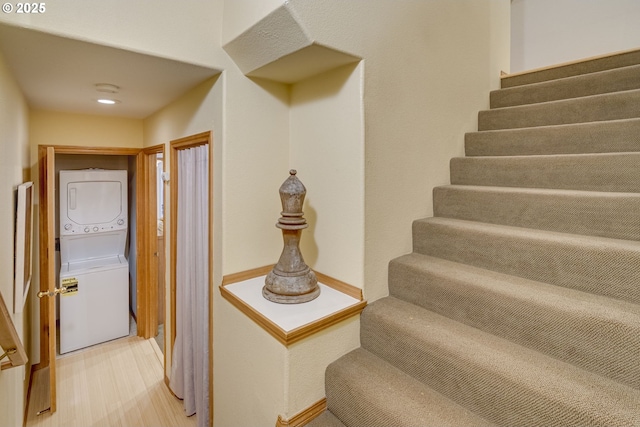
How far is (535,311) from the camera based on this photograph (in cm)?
111

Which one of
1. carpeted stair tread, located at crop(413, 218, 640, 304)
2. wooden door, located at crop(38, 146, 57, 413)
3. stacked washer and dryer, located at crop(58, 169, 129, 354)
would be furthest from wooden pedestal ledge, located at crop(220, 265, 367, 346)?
stacked washer and dryer, located at crop(58, 169, 129, 354)

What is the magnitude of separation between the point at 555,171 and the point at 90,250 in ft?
13.4

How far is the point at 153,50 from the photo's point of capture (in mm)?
1395

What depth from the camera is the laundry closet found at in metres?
3.06

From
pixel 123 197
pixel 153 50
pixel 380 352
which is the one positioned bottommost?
pixel 380 352

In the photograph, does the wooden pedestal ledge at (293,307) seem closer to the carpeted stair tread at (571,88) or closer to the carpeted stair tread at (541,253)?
the carpeted stair tread at (541,253)

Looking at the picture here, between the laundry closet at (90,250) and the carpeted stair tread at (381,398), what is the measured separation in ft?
9.45

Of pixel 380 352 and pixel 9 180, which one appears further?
pixel 9 180

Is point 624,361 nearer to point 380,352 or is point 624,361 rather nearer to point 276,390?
point 380,352

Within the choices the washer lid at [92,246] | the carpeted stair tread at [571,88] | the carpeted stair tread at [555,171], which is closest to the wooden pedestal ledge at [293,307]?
the carpeted stair tread at [555,171]

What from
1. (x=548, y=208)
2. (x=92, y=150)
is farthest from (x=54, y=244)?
(x=548, y=208)

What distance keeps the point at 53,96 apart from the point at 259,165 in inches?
62.1

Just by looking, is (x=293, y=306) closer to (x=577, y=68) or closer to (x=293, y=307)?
(x=293, y=307)

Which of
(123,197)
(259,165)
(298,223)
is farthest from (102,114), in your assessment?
(298,223)
